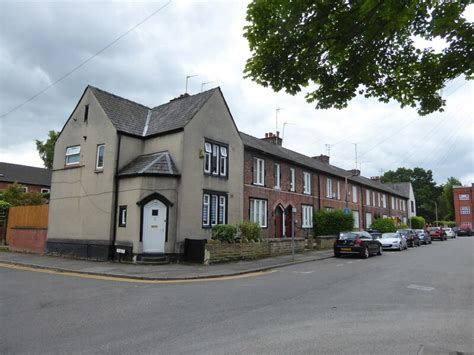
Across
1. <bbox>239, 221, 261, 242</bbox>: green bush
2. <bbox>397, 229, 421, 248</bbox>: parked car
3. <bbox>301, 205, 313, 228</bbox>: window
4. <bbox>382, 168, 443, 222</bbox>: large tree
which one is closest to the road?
<bbox>239, 221, 261, 242</bbox>: green bush

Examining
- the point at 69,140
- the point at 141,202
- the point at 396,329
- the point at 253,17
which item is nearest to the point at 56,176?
the point at 69,140

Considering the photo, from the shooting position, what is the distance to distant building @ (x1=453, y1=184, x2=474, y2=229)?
8388 cm

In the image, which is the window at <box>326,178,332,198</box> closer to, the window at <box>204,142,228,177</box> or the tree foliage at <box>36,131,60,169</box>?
the window at <box>204,142,228,177</box>

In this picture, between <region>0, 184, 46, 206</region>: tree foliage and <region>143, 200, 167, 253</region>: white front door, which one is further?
<region>0, 184, 46, 206</region>: tree foliage

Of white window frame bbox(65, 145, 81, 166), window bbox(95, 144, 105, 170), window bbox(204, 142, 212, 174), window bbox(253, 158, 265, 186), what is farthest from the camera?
window bbox(253, 158, 265, 186)

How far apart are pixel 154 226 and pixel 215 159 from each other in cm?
524

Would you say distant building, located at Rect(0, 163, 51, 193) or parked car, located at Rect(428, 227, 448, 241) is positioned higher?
distant building, located at Rect(0, 163, 51, 193)

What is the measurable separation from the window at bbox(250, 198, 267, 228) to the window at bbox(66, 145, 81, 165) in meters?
10.6

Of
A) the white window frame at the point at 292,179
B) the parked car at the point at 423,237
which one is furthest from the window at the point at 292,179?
the parked car at the point at 423,237

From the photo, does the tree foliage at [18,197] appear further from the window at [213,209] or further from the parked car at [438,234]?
the parked car at [438,234]

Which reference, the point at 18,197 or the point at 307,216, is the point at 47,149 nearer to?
the point at 18,197

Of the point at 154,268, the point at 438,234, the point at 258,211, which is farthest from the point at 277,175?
the point at 438,234

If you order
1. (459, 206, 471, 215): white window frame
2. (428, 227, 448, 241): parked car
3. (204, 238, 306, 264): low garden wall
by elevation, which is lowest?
(204, 238, 306, 264): low garden wall

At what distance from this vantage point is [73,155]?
20438mm
